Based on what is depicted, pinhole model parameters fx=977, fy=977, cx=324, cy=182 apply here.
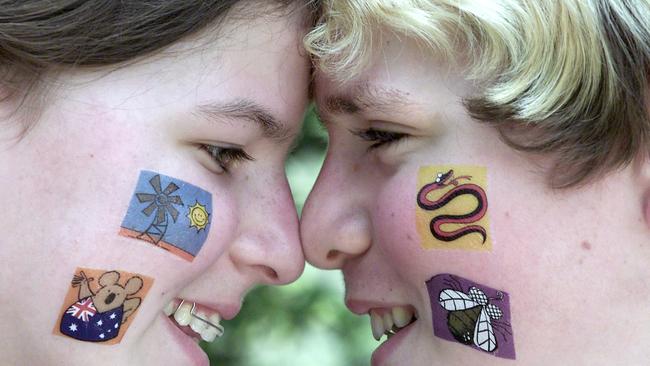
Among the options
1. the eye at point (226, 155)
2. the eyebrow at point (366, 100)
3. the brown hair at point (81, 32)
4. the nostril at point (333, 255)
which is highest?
the brown hair at point (81, 32)

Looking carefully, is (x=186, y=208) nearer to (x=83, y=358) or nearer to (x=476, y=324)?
(x=83, y=358)

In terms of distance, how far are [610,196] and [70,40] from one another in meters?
1.20

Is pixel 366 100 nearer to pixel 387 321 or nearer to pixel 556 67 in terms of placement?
pixel 556 67

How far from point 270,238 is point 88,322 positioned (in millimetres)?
522

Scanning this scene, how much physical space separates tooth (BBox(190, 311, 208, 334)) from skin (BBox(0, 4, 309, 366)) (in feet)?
0.34

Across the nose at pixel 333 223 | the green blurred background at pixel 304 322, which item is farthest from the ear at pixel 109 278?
the green blurred background at pixel 304 322

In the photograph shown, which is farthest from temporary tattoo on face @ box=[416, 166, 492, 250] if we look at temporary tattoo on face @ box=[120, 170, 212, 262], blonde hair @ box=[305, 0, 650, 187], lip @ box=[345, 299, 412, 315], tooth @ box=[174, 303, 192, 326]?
tooth @ box=[174, 303, 192, 326]

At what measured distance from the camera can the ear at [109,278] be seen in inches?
85.0

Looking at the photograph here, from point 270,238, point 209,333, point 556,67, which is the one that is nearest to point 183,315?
point 209,333

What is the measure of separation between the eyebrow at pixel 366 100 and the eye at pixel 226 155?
0.81ft

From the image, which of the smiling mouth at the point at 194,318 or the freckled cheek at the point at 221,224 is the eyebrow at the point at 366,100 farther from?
the smiling mouth at the point at 194,318

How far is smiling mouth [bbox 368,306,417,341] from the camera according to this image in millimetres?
2453

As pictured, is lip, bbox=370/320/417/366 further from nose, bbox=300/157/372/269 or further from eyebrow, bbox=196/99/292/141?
eyebrow, bbox=196/99/292/141

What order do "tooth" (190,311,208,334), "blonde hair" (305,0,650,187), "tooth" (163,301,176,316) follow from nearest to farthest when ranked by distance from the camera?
"blonde hair" (305,0,650,187), "tooth" (163,301,176,316), "tooth" (190,311,208,334)
